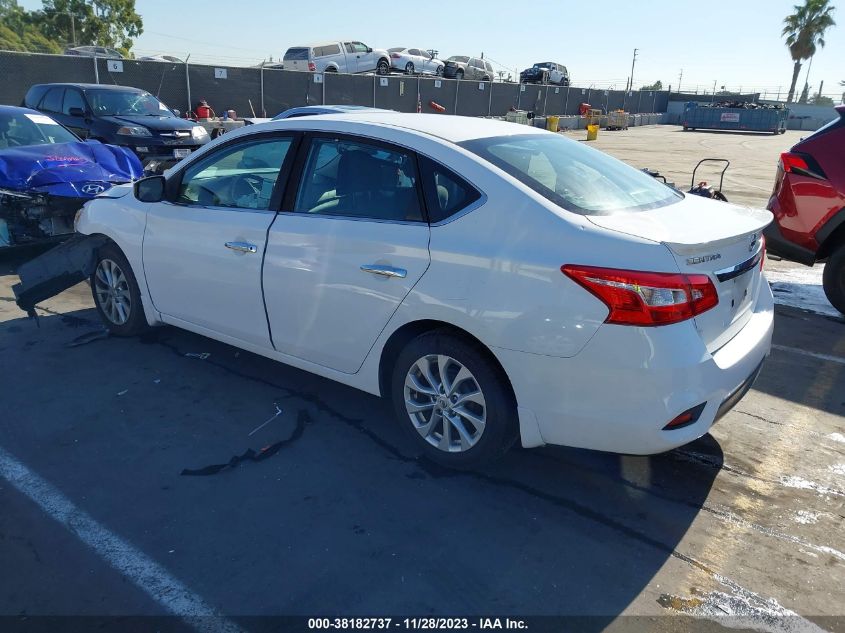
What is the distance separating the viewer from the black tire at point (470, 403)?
119 inches

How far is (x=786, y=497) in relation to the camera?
10.4 ft

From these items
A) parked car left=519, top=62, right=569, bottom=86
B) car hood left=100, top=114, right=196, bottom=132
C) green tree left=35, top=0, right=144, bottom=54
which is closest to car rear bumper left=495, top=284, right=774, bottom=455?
car hood left=100, top=114, right=196, bottom=132

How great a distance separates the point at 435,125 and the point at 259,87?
847 inches

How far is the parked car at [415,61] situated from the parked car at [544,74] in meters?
9.89

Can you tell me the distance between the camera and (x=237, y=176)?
4.11 m

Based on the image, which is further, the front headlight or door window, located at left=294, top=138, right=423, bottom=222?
the front headlight

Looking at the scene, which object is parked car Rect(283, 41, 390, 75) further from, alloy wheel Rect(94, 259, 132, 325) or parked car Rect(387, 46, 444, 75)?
alloy wheel Rect(94, 259, 132, 325)

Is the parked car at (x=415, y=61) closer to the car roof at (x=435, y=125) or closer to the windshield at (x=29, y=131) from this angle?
the windshield at (x=29, y=131)

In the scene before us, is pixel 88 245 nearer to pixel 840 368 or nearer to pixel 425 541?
pixel 425 541

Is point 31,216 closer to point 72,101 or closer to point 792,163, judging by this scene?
point 72,101

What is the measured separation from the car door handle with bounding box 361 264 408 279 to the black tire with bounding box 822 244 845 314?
4669mm

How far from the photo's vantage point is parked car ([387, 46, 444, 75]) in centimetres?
3412

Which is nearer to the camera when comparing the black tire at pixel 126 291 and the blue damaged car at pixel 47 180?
the black tire at pixel 126 291

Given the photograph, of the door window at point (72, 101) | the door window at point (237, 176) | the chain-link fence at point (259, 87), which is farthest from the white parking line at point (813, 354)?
the chain-link fence at point (259, 87)
